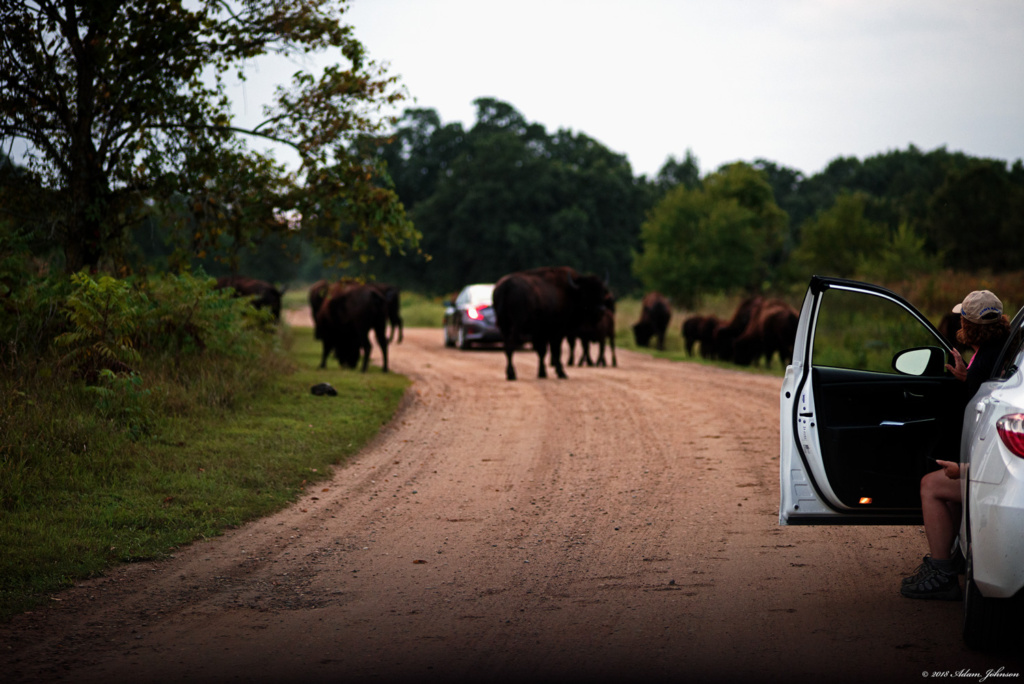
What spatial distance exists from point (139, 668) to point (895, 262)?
47.8 m

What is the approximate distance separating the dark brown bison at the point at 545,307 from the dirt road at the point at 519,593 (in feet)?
26.4

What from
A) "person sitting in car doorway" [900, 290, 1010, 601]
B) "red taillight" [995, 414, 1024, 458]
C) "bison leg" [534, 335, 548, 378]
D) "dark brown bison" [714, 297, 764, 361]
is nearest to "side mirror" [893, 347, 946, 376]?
"person sitting in car doorway" [900, 290, 1010, 601]

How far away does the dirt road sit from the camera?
13.3 feet

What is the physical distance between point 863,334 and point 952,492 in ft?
66.2

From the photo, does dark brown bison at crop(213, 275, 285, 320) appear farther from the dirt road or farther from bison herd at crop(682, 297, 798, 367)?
the dirt road

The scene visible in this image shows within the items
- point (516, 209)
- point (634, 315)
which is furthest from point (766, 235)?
point (634, 315)

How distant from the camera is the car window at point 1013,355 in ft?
13.7

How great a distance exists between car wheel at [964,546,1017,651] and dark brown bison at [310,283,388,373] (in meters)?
13.8

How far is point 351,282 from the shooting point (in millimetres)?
17312

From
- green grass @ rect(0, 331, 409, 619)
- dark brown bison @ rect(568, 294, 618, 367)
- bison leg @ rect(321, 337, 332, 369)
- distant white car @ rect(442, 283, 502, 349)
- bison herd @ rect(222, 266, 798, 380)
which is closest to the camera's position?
green grass @ rect(0, 331, 409, 619)

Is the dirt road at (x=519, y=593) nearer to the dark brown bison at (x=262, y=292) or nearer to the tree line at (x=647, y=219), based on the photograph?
the dark brown bison at (x=262, y=292)

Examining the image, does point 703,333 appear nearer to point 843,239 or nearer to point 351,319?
point 351,319

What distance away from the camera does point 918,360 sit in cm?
518

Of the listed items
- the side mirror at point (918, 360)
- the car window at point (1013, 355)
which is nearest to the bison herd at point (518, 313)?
the side mirror at point (918, 360)
